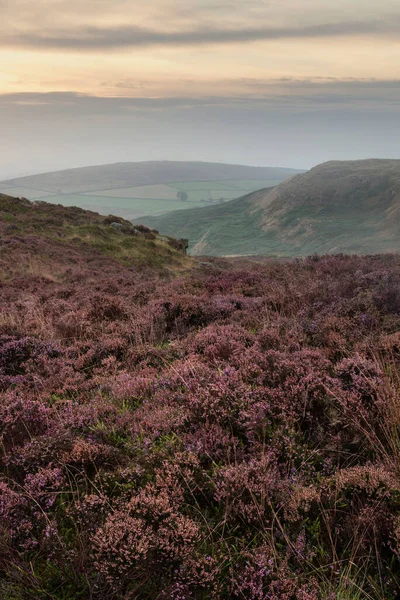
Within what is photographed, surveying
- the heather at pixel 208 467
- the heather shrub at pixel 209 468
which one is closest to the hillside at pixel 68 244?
the heather at pixel 208 467

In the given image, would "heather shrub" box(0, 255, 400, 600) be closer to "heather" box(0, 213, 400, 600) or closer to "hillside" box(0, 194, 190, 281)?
"heather" box(0, 213, 400, 600)

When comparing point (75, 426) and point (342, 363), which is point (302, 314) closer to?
point (342, 363)

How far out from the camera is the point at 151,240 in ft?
132

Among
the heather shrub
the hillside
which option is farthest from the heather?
the hillside

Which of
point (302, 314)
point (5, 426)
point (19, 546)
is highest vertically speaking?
point (302, 314)

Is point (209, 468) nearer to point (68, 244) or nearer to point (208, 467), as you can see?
point (208, 467)

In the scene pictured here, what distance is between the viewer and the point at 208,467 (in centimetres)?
387

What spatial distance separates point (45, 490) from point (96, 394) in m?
2.06

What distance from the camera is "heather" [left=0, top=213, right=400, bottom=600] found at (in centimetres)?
283

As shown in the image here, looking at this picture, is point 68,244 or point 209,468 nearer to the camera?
point 209,468

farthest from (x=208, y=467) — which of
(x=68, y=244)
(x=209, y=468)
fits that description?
(x=68, y=244)

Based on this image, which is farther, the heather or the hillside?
the hillside

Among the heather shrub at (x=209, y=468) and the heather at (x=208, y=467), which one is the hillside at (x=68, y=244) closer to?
the heather at (x=208, y=467)

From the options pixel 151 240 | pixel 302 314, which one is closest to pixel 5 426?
pixel 302 314
